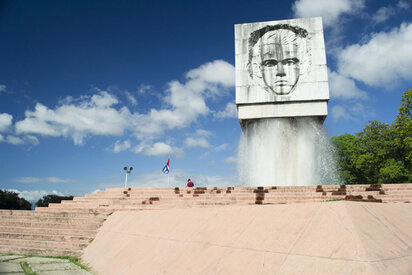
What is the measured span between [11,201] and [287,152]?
30840 millimetres

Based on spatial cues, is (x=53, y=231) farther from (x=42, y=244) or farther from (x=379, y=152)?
(x=379, y=152)

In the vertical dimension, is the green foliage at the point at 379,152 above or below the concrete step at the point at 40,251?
above

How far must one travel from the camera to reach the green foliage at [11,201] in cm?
2965

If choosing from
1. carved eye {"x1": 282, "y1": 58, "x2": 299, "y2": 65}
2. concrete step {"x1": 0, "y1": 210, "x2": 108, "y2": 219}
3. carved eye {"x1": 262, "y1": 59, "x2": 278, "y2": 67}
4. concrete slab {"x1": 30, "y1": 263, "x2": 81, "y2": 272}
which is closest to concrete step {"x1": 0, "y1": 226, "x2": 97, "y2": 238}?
concrete step {"x1": 0, "y1": 210, "x2": 108, "y2": 219}

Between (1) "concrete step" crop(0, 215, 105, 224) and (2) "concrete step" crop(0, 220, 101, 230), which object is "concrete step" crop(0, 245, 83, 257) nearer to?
(2) "concrete step" crop(0, 220, 101, 230)

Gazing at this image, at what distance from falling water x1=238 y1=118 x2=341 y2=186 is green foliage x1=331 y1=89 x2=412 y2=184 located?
856 centimetres

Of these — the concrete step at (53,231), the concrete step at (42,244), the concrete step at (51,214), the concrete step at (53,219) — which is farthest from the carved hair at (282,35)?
the concrete step at (42,244)

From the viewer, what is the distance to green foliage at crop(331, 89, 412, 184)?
64.2 feet

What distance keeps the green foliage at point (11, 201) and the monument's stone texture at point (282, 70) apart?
29.1 m

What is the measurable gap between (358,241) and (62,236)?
6891mm

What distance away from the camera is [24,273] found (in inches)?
183

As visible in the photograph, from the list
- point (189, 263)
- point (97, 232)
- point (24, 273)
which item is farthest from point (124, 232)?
point (189, 263)

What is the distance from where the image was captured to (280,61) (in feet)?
46.7

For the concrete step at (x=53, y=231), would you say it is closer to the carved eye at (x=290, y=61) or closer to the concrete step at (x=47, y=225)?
the concrete step at (x=47, y=225)
